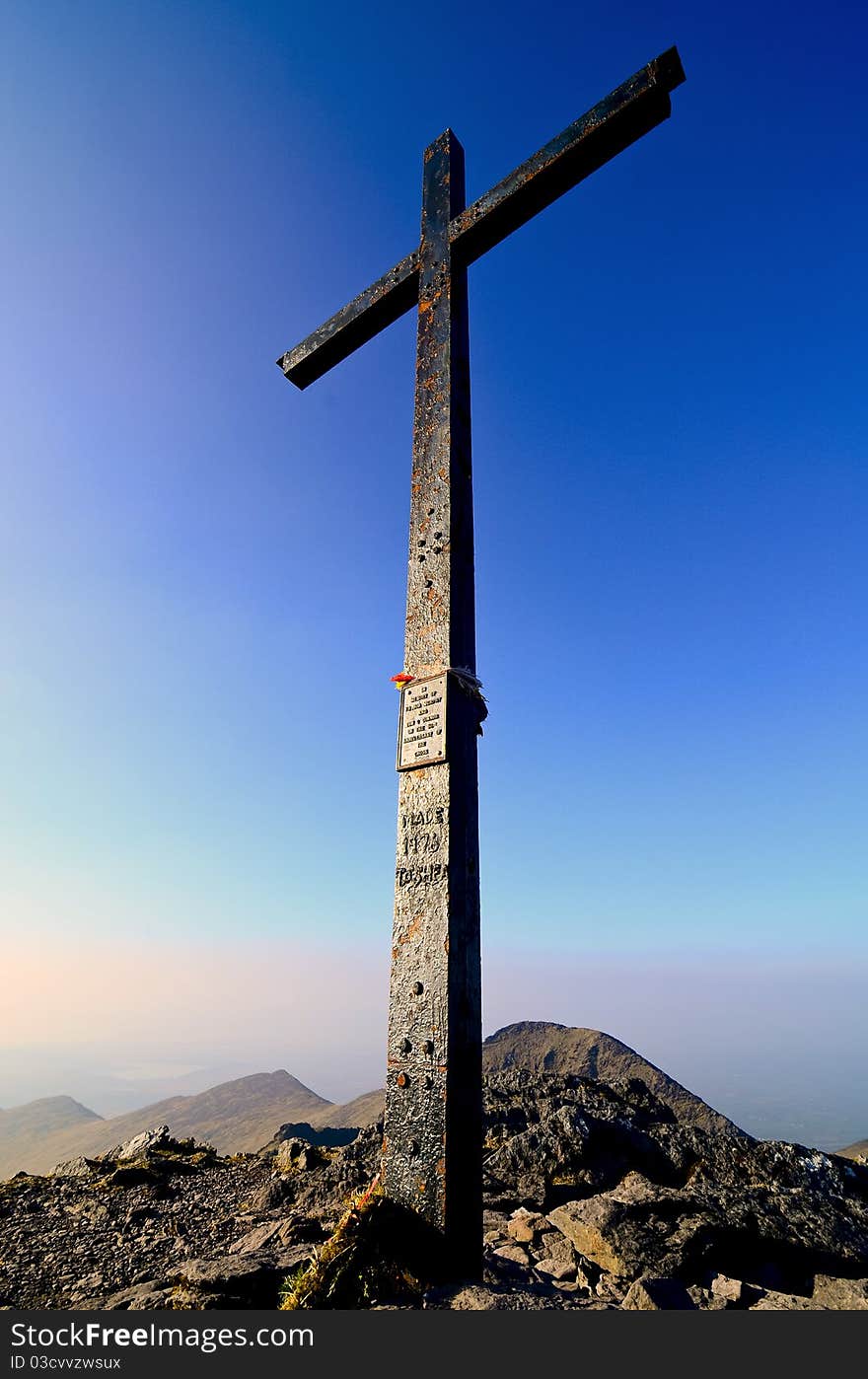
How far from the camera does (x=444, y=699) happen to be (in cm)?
430

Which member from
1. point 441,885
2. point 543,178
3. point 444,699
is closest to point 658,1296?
point 441,885

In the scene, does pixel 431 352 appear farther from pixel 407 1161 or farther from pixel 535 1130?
pixel 535 1130

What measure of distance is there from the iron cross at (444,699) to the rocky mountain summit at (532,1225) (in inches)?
19.6

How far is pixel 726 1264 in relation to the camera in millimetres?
4266

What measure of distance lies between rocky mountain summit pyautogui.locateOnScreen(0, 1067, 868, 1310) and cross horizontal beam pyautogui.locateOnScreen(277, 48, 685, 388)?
6.66 metres

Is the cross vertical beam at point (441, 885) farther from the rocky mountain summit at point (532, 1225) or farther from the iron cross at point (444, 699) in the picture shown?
the rocky mountain summit at point (532, 1225)

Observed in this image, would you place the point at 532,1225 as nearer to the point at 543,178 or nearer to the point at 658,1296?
the point at 658,1296

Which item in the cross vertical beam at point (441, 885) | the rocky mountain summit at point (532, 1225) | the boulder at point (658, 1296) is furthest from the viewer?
the cross vertical beam at point (441, 885)

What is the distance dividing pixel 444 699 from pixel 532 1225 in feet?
12.0

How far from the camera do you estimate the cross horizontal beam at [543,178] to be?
16.7 feet

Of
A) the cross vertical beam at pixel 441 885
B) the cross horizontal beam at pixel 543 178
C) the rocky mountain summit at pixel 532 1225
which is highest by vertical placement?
the cross horizontal beam at pixel 543 178

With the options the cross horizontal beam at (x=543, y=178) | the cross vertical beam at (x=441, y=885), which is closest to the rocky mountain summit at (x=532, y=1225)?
the cross vertical beam at (x=441, y=885)

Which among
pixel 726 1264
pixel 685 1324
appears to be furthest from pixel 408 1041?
pixel 726 1264

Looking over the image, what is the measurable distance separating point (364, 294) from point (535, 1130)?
7.57 m
